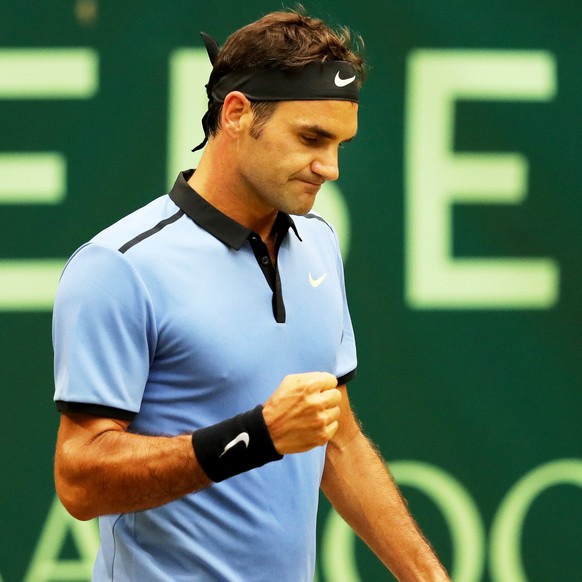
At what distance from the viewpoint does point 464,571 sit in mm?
3834

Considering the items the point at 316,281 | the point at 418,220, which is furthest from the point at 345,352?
the point at 418,220

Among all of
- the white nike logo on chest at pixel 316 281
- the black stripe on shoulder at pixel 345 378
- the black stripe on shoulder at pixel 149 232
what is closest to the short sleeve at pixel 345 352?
the black stripe on shoulder at pixel 345 378

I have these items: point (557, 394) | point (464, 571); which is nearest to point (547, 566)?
point (464, 571)

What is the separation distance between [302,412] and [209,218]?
0.49 m

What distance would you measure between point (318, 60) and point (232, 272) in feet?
1.49

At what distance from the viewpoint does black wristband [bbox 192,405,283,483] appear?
1.99 metres

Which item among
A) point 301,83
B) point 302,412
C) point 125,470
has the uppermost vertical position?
point 301,83

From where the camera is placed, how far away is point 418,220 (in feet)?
12.6

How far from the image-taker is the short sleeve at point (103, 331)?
206 cm

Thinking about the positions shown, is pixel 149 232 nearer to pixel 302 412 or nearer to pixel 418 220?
pixel 302 412

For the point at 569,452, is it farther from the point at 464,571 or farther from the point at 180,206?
the point at 180,206

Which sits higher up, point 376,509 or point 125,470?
point 125,470

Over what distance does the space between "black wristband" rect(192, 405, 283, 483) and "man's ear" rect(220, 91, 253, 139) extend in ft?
1.96

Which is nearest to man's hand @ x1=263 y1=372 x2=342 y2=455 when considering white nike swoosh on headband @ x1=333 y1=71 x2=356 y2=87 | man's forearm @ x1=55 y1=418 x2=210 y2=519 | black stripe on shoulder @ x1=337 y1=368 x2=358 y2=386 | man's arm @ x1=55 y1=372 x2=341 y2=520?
man's arm @ x1=55 y1=372 x2=341 y2=520
